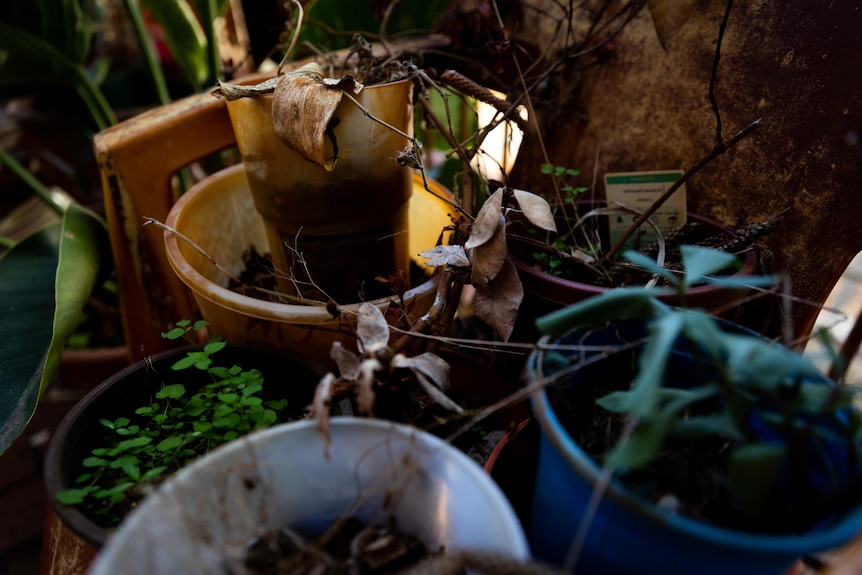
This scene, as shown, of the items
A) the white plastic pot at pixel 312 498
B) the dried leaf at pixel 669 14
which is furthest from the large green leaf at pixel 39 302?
the dried leaf at pixel 669 14

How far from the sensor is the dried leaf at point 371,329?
65cm

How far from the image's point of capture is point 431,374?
622 millimetres

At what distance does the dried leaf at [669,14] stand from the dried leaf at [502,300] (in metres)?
0.47

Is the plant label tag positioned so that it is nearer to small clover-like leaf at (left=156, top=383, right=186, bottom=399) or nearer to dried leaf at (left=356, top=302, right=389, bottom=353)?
dried leaf at (left=356, top=302, right=389, bottom=353)

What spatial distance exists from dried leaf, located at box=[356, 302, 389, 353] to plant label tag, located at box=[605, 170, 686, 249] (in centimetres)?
49

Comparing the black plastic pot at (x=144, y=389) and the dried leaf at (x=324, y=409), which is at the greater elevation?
the dried leaf at (x=324, y=409)

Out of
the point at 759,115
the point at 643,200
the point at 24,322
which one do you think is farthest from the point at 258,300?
the point at 759,115

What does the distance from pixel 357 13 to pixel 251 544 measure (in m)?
1.13

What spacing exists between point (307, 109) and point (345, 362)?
12.3 inches

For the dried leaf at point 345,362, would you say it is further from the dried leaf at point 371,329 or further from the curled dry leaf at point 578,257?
the curled dry leaf at point 578,257

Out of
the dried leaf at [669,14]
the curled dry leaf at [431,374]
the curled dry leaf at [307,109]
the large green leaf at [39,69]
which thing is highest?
the large green leaf at [39,69]

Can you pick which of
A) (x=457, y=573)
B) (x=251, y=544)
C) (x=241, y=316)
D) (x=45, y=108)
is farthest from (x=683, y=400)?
(x=45, y=108)

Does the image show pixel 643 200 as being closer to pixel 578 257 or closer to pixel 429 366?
pixel 578 257

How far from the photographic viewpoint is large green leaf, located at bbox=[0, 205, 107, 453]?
2.74ft
